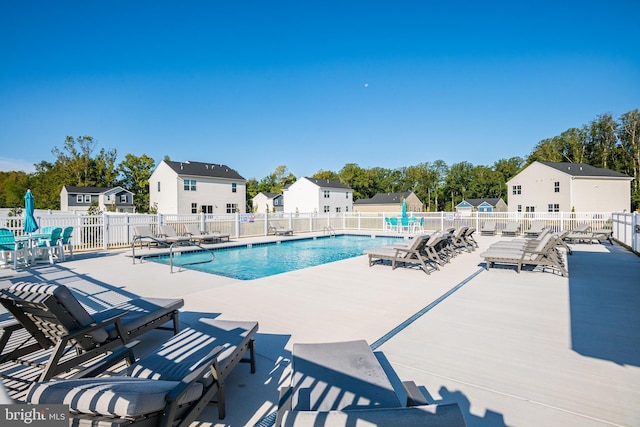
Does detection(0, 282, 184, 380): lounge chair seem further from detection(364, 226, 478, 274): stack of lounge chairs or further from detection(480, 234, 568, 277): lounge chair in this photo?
detection(480, 234, 568, 277): lounge chair

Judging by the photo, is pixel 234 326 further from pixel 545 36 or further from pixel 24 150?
pixel 24 150

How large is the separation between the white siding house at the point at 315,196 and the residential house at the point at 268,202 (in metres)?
8.14

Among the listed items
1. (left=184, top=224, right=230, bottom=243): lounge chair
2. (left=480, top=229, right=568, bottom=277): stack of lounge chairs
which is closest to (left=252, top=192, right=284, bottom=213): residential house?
(left=184, top=224, right=230, bottom=243): lounge chair

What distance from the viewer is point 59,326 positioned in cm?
271

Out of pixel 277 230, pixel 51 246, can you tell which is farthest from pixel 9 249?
pixel 277 230

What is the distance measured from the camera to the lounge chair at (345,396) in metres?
1.46

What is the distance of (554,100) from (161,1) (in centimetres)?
4314

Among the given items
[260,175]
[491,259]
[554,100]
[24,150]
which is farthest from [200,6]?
[260,175]

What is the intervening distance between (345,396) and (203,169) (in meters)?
35.2

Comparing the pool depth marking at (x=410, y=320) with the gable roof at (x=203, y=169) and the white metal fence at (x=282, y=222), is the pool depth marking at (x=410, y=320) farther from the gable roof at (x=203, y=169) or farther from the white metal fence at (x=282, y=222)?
the gable roof at (x=203, y=169)

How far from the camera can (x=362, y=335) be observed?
150 inches

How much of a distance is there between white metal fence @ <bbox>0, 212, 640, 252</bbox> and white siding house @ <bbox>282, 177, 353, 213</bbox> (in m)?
17.8

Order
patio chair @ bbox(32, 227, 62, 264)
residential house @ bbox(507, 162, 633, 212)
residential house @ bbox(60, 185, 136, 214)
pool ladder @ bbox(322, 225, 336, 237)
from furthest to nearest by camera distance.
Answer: residential house @ bbox(60, 185, 136, 214) < residential house @ bbox(507, 162, 633, 212) < pool ladder @ bbox(322, 225, 336, 237) < patio chair @ bbox(32, 227, 62, 264)

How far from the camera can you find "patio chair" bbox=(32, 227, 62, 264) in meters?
9.36
